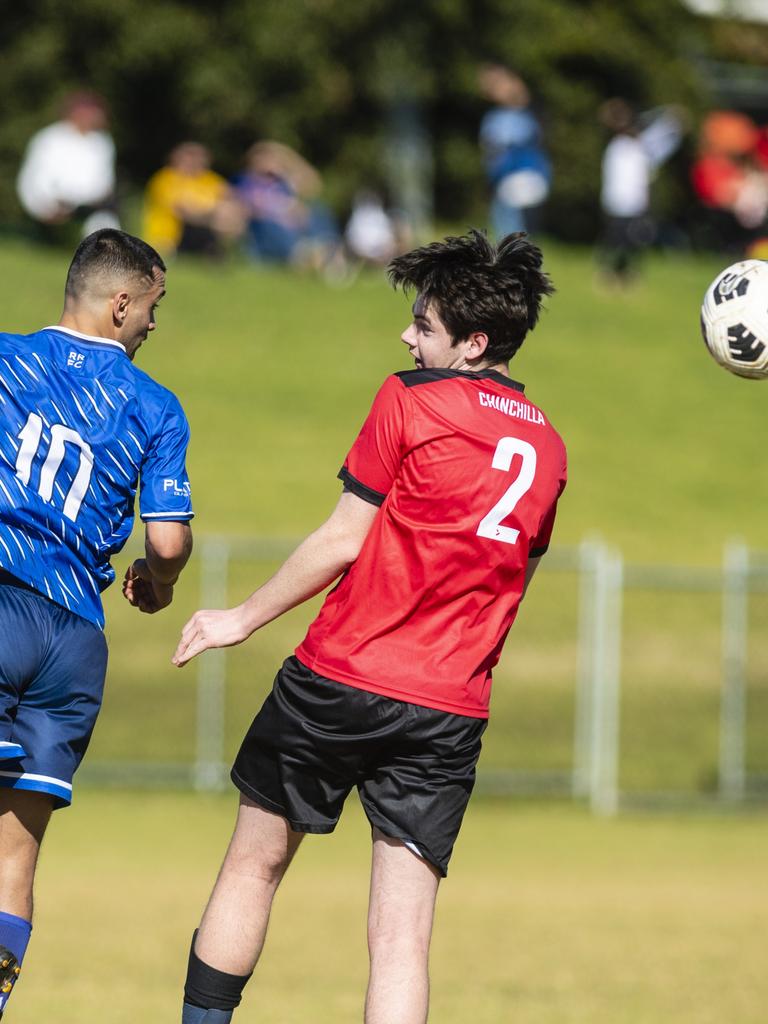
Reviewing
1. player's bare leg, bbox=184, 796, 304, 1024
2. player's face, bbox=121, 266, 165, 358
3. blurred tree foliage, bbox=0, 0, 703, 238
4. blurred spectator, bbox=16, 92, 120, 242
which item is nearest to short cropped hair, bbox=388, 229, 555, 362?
player's face, bbox=121, 266, 165, 358

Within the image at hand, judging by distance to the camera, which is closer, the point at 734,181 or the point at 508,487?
the point at 508,487

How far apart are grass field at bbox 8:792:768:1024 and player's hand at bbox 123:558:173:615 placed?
213cm

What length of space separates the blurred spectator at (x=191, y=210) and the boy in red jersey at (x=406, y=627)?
63.3 ft

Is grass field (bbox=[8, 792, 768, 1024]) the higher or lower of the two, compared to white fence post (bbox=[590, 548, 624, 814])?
lower

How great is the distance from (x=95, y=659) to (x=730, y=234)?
27.1m

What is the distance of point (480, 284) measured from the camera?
483cm

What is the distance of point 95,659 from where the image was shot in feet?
16.7

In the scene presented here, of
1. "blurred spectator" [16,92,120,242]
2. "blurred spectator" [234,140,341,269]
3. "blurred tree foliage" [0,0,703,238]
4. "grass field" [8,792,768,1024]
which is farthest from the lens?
"blurred tree foliage" [0,0,703,238]

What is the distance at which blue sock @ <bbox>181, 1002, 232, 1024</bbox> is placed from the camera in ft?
16.1

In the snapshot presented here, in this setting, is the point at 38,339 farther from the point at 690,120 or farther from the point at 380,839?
the point at 690,120

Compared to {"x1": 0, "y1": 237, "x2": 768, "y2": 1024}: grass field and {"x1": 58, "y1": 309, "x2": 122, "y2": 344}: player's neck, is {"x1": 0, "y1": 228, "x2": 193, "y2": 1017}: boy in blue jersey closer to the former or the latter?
{"x1": 58, "y1": 309, "x2": 122, "y2": 344}: player's neck

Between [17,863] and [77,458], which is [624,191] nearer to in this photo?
[77,458]

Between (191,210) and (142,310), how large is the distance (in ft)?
63.6

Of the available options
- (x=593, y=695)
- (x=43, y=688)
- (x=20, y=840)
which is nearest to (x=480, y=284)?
(x=43, y=688)
